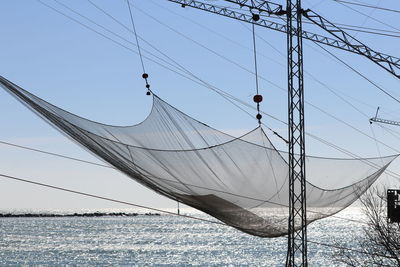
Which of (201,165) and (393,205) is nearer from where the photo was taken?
(201,165)

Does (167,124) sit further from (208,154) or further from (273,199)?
(273,199)

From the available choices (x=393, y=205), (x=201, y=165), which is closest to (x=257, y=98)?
(x=201, y=165)

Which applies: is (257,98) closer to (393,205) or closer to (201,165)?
(201,165)

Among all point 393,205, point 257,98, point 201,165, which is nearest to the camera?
point 201,165

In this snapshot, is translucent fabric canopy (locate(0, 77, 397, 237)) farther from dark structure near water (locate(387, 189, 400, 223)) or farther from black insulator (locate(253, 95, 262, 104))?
dark structure near water (locate(387, 189, 400, 223))

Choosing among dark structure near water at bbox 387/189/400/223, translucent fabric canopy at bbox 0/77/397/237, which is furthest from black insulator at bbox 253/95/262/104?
dark structure near water at bbox 387/189/400/223

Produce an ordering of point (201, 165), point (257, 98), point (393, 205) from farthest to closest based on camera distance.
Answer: point (393, 205)
point (257, 98)
point (201, 165)

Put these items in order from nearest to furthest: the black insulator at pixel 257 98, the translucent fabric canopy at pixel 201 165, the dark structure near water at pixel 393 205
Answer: the translucent fabric canopy at pixel 201 165, the black insulator at pixel 257 98, the dark structure near water at pixel 393 205

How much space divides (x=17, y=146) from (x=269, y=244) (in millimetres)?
130278

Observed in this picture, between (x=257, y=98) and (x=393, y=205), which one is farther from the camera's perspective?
(x=393, y=205)

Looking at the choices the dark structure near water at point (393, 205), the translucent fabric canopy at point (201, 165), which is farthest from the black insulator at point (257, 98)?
the dark structure near water at point (393, 205)

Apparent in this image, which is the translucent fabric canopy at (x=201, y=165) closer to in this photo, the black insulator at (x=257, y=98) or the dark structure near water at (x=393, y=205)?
the black insulator at (x=257, y=98)

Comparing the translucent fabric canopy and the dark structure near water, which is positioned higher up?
the dark structure near water

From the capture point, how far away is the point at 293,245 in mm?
23078
